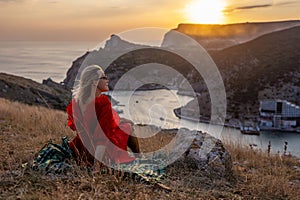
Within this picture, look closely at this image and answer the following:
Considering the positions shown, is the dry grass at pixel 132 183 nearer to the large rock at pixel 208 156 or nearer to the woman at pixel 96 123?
the large rock at pixel 208 156

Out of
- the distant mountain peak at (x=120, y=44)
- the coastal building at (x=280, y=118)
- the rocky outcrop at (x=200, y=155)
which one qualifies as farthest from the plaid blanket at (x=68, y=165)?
the coastal building at (x=280, y=118)

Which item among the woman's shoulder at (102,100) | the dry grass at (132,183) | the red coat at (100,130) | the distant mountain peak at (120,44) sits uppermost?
the distant mountain peak at (120,44)

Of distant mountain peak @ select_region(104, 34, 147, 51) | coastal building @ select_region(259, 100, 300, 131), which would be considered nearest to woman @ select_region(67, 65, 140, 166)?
distant mountain peak @ select_region(104, 34, 147, 51)

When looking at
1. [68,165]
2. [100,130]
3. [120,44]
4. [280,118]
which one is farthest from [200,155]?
[280,118]

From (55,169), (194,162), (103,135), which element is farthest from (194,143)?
(55,169)

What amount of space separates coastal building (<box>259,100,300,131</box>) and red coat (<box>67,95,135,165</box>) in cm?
6669

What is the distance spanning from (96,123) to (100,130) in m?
0.11

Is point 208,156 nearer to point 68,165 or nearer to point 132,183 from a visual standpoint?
point 132,183

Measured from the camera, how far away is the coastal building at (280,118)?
223ft

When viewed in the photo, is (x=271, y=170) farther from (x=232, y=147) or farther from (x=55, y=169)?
(x=55, y=169)

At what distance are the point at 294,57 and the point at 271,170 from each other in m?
101

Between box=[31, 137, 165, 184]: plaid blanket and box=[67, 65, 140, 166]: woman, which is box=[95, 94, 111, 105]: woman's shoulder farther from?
box=[31, 137, 165, 184]: plaid blanket

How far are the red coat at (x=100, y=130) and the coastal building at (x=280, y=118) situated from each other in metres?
66.7

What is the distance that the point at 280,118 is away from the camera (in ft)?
230
